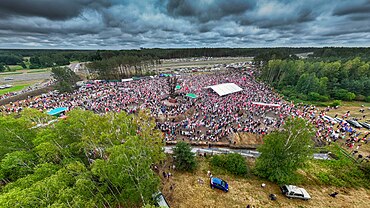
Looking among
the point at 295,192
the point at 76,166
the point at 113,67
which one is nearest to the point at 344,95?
the point at 295,192

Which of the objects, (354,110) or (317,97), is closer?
(354,110)

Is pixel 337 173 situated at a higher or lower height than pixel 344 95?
lower

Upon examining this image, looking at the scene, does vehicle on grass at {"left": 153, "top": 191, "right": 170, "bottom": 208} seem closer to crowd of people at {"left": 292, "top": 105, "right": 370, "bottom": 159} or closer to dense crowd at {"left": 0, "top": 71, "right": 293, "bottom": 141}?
dense crowd at {"left": 0, "top": 71, "right": 293, "bottom": 141}

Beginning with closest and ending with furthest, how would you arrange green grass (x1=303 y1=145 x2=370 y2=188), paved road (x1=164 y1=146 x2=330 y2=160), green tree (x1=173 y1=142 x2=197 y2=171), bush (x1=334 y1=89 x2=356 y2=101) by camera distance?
green grass (x1=303 y1=145 x2=370 y2=188)
green tree (x1=173 y1=142 x2=197 y2=171)
paved road (x1=164 y1=146 x2=330 y2=160)
bush (x1=334 y1=89 x2=356 y2=101)

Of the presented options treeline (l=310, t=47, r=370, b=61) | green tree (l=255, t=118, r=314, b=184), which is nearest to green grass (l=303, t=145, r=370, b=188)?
green tree (l=255, t=118, r=314, b=184)

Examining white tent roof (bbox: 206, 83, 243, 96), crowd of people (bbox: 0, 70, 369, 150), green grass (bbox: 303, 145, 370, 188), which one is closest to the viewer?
green grass (bbox: 303, 145, 370, 188)

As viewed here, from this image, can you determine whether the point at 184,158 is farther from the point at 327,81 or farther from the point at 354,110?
the point at 327,81

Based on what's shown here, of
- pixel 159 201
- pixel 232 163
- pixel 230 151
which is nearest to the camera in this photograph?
pixel 159 201

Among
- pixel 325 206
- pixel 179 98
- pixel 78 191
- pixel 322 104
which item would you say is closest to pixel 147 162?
pixel 78 191
